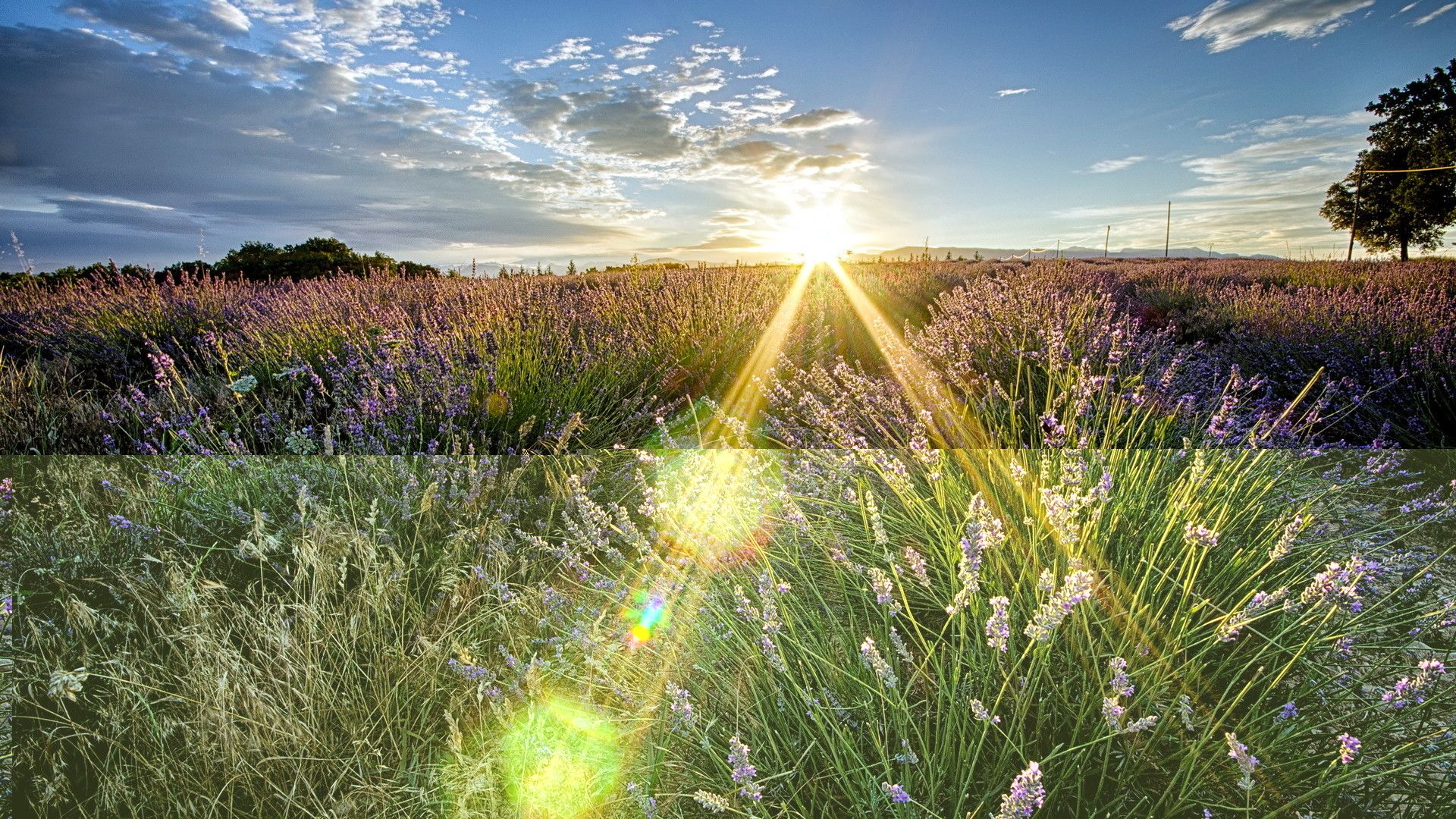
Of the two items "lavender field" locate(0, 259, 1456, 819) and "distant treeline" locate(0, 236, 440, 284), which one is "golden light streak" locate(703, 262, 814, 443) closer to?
"lavender field" locate(0, 259, 1456, 819)

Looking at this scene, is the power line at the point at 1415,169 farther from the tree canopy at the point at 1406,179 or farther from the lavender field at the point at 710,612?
the lavender field at the point at 710,612

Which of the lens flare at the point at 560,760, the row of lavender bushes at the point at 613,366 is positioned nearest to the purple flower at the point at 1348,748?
the row of lavender bushes at the point at 613,366

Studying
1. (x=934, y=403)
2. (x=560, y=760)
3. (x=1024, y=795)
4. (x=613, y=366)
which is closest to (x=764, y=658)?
(x=560, y=760)

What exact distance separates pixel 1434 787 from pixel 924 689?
115cm

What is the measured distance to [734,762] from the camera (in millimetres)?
1251

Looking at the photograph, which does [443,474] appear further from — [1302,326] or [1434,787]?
[1302,326]

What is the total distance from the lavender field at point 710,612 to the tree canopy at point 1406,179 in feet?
88.3

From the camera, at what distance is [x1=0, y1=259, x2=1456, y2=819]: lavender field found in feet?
4.52

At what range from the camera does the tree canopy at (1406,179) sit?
22.8 m

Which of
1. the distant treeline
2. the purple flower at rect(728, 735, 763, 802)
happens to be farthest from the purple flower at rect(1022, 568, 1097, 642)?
the distant treeline

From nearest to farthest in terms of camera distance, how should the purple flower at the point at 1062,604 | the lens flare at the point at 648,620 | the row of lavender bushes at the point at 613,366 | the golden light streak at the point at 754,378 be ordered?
1. the purple flower at the point at 1062,604
2. the lens flare at the point at 648,620
3. the row of lavender bushes at the point at 613,366
4. the golden light streak at the point at 754,378

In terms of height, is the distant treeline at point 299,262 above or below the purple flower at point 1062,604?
above

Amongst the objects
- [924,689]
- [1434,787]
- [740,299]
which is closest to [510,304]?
[740,299]

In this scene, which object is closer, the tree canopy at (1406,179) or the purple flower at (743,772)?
the purple flower at (743,772)
